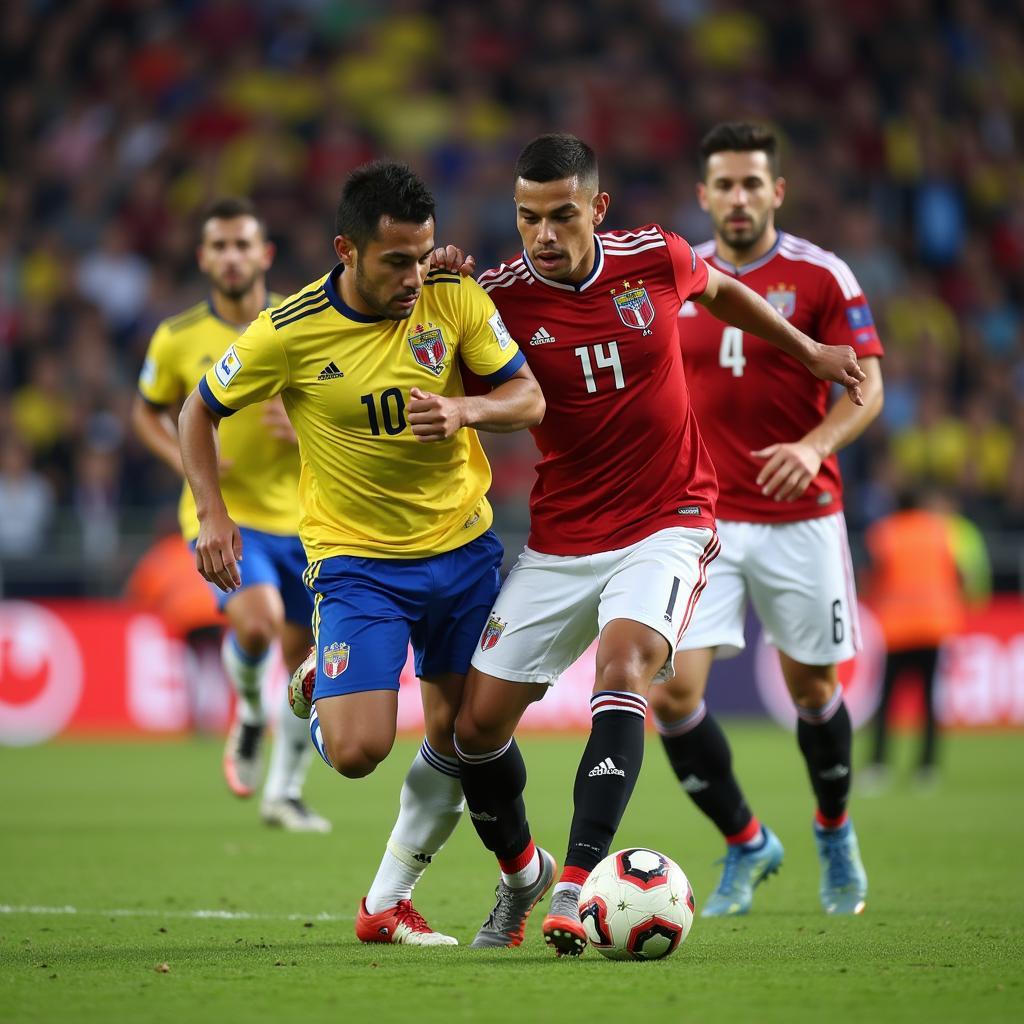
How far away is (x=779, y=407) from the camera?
Answer: 22.6 feet

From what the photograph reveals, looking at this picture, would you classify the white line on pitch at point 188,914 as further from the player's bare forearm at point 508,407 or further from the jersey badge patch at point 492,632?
the player's bare forearm at point 508,407

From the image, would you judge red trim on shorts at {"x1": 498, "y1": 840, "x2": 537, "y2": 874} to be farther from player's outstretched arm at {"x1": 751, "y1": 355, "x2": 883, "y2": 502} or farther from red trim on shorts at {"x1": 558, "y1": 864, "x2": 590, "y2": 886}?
player's outstretched arm at {"x1": 751, "y1": 355, "x2": 883, "y2": 502}

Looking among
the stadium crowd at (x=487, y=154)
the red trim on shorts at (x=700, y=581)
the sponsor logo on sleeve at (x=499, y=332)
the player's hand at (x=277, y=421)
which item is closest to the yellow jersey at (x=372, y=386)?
the sponsor logo on sleeve at (x=499, y=332)

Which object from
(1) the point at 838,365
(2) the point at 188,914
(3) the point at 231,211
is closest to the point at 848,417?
(1) the point at 838,365

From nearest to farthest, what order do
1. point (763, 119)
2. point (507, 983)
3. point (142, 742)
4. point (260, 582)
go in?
1. point (507, 983)
2. point (260, 582)
3. point (142, 742)
4. point (763, 119)

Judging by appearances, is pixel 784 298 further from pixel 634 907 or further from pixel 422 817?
pixel 634 907

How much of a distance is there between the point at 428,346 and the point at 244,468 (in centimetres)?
325

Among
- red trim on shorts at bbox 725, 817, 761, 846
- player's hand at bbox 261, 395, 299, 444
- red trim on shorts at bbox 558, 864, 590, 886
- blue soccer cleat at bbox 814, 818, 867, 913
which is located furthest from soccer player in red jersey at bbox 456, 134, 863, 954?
player's hand at bbox 261, 395, 299, 444

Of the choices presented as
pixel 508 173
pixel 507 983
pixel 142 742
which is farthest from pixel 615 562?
pixel 508 173

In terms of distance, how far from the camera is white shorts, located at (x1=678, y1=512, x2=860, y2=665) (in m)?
6.82

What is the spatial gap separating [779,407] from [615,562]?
60.8 inches

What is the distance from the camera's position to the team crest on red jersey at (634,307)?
569cm

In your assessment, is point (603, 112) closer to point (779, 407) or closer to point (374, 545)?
point (779, 407)

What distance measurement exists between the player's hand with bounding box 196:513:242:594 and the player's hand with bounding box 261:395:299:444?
2.62 meters
